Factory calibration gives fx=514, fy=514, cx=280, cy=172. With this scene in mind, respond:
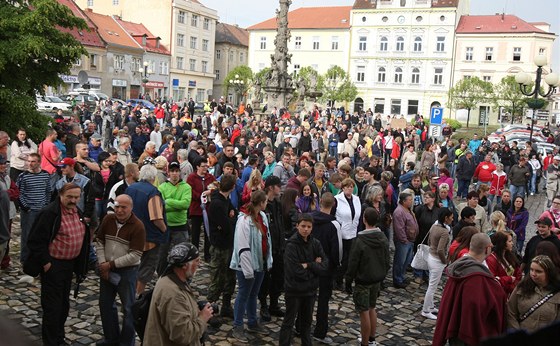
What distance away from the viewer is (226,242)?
732 centimetres

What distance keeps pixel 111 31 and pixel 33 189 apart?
57.2 meters

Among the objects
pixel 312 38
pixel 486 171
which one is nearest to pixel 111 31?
pixel 312 38

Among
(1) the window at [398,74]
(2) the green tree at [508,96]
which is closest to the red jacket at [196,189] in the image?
(2) the green tree at [508,96]

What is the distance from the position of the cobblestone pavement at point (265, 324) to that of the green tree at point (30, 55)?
529cm

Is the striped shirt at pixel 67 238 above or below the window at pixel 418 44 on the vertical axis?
below

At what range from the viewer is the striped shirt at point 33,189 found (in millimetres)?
7676

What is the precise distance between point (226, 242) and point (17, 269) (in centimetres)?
374

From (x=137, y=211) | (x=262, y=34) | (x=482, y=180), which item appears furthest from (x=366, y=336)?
(x=262, y=34)

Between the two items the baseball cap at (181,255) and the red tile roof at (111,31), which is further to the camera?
the red tile roof at (111,31)

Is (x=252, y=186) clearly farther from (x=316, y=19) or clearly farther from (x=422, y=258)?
(x=316, y=19)

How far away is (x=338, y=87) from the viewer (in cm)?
6694

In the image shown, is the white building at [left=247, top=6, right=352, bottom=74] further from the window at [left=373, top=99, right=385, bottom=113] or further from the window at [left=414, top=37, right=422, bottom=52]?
the window at [left=414, top=37, right=422, bottom=52]

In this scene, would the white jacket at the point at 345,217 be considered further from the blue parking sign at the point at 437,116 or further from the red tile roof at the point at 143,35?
the red tile roof at the point at 143,35

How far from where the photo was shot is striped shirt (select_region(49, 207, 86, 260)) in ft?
18.6
